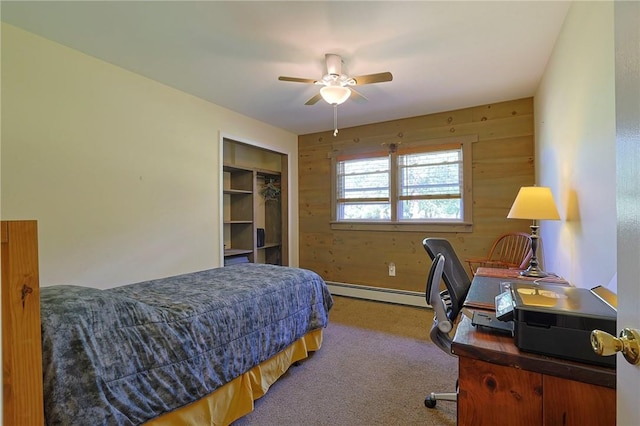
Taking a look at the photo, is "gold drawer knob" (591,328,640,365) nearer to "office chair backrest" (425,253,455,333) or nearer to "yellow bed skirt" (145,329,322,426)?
"office chair backrest" (425,253,455,333)

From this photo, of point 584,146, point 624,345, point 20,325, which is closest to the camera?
point 624,345

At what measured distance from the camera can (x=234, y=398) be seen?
68.7 inches

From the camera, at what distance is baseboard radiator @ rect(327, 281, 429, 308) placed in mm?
3891

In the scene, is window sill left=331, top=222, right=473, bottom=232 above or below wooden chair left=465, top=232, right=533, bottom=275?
above

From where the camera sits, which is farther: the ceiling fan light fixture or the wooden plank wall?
the wooden plank wall

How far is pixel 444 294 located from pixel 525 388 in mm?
1301

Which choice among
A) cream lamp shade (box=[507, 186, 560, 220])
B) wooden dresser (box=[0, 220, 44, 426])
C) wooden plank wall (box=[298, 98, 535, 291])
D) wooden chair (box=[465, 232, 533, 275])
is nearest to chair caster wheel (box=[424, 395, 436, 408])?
cream lamp shade (box=[507, 186, 560, 220])

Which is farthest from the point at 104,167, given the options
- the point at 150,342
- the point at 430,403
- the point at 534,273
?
the point at 534,273

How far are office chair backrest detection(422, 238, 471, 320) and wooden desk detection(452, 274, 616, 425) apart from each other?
0.80 m

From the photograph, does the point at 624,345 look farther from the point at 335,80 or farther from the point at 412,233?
the point at 412,233

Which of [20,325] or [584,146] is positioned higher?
[584,146]

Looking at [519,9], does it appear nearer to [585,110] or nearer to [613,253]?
[585,110]

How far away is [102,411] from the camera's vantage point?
3.74 feet

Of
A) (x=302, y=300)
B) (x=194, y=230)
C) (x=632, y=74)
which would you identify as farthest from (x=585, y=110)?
(x=194, y=230)
